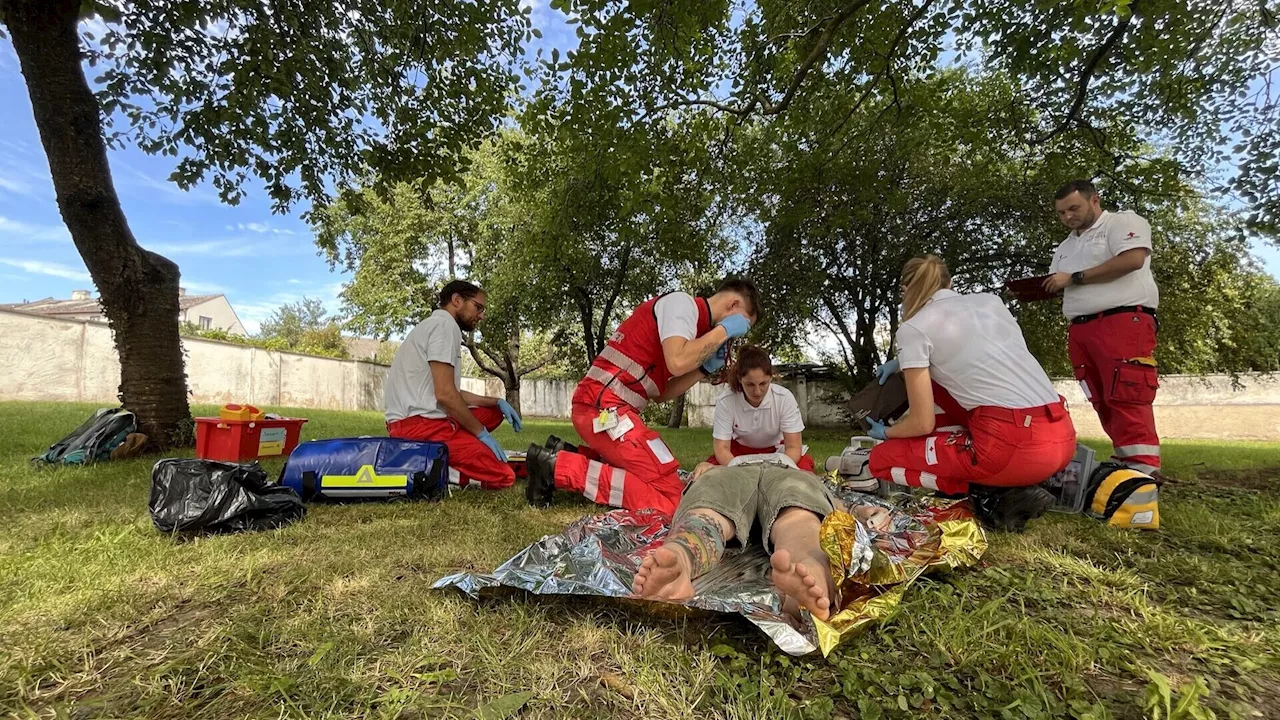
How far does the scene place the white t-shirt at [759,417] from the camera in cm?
351

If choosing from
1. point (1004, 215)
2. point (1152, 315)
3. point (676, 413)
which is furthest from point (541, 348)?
point (1152, 315)

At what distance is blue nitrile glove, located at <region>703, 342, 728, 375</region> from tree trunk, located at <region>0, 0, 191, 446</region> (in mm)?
5000

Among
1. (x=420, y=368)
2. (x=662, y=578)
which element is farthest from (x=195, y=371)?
(x=662, y=578)

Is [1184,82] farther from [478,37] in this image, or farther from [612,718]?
[612,718]

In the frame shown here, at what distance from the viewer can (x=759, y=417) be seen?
3535 mm

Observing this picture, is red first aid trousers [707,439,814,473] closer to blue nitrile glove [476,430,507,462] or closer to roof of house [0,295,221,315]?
blue nitrile glove [476,430,507,462]

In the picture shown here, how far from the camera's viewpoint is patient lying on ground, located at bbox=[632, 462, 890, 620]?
1.45 meters

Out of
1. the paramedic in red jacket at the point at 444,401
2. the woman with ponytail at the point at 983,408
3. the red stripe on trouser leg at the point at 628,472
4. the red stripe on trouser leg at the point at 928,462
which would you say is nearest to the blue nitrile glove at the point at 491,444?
the paramedic in red jacket at the point at 444,401

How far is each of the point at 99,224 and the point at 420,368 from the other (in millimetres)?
3519

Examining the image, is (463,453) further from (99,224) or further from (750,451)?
(99,224)

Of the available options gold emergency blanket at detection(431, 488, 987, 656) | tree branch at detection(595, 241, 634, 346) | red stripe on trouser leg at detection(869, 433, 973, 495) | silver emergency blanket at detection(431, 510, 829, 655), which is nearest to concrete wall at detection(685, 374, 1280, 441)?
tree branch at detection(595, 241, 634, 346)

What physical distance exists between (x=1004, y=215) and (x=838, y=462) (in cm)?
880

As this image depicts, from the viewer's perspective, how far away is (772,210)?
1027 centimetres

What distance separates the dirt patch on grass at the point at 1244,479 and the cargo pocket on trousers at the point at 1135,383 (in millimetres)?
1770
